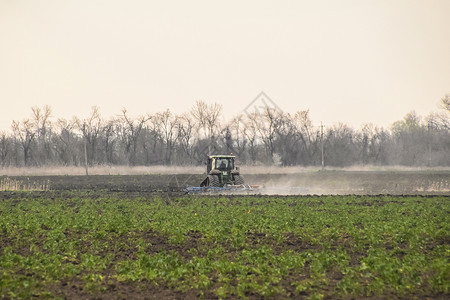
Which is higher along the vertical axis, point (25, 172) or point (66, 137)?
point (66, 137)

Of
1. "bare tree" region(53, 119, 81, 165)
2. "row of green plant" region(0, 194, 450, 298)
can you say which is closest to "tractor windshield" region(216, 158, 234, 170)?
"row of green plant" region(0, 194, 450, 298)

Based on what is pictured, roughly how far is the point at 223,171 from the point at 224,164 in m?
0.55

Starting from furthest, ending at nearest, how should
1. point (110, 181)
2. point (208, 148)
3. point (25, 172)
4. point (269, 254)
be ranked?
point (208, 148) < point (25, 172) < point (110, 181) < point (269, 254)

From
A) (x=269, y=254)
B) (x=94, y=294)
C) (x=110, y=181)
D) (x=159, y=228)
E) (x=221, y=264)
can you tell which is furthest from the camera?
(x=110, y=181)

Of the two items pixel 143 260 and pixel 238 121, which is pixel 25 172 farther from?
pixel 143 260

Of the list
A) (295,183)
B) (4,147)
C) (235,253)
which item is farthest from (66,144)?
(235,253)

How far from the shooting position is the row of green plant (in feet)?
35.1

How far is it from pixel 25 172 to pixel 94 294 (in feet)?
191

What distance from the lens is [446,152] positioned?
296 ft

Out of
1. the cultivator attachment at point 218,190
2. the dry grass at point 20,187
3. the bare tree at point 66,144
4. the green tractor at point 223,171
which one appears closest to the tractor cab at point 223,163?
the green tractor at point 223,171

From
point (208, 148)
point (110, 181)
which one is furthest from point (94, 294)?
point (208, 148)

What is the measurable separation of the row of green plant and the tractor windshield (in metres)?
14.3

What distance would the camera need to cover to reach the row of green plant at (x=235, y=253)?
35.1ft

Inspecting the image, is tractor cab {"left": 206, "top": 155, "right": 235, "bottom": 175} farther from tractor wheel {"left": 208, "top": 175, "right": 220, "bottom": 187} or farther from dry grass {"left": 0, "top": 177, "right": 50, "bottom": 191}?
dry grass {"left": 0, "top": 177, "right": 50, "bottom": 191}
